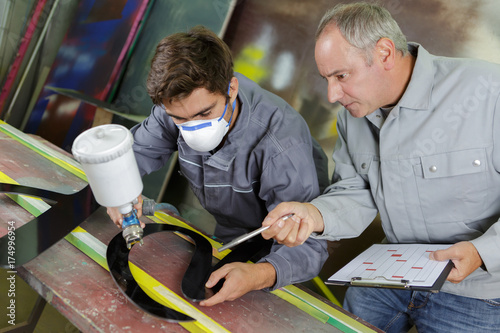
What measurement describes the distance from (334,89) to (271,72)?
3.94 ft

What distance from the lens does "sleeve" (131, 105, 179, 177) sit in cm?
192

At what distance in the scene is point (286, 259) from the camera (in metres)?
1.41

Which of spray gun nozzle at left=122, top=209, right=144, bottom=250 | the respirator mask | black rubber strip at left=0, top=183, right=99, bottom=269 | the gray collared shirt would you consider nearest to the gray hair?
the gray collared shirt

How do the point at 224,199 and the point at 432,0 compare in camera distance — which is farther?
the point at 432,0

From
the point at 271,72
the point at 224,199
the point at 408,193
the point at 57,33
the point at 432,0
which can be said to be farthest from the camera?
the point at 57,33

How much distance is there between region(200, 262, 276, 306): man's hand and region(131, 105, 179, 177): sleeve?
82 centimetres

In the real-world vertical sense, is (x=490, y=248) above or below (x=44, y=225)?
above

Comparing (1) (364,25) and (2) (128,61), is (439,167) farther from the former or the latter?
(2) (128,61)

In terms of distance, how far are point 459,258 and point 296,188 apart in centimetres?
56

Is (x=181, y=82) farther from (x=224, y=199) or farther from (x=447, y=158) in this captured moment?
(x=447, y=158)

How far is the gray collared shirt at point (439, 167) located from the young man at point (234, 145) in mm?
160

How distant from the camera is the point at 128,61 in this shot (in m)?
3.21

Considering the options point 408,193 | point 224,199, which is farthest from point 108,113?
point 408,193

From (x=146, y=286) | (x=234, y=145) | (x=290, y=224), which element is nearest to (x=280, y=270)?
(x=290, y=224)
